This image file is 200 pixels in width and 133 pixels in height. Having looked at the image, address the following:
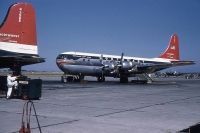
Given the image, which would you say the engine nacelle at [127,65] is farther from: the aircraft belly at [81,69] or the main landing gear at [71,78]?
the main landing gear at [71,78]

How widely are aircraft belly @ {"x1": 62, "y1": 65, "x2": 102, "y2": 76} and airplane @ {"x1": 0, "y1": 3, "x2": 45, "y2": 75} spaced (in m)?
19.6

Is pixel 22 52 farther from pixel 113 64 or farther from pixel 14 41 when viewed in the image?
pixel 113 64

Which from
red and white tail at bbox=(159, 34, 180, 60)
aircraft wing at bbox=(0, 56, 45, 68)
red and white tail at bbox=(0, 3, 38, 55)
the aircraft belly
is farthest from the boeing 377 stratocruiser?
aircraft wing at bbox=(0, 56, 45, 68)

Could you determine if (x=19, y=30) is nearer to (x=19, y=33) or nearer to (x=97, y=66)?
(x=19, y=33)

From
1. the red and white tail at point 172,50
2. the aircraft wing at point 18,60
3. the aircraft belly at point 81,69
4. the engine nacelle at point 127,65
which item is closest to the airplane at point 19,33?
the aircraft wing at point 18,60

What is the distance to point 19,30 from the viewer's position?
18578mm

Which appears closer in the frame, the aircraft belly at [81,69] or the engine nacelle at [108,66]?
the aircraft belly at [81,69]

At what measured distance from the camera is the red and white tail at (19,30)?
1819 cm

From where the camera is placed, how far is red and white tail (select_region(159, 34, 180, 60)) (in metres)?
51.9

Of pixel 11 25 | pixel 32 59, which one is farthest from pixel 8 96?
pixel 11 25

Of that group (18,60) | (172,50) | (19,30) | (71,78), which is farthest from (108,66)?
(18,60)

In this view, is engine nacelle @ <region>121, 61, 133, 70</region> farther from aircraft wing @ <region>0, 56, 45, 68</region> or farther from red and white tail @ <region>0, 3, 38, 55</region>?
aircraft wing @ <region>0, 56, 45, 68</region>

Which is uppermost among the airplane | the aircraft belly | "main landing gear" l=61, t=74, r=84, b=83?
the airplane

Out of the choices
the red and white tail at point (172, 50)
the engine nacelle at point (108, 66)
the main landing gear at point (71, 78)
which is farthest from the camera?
the red and white tail at point (172, 50)
